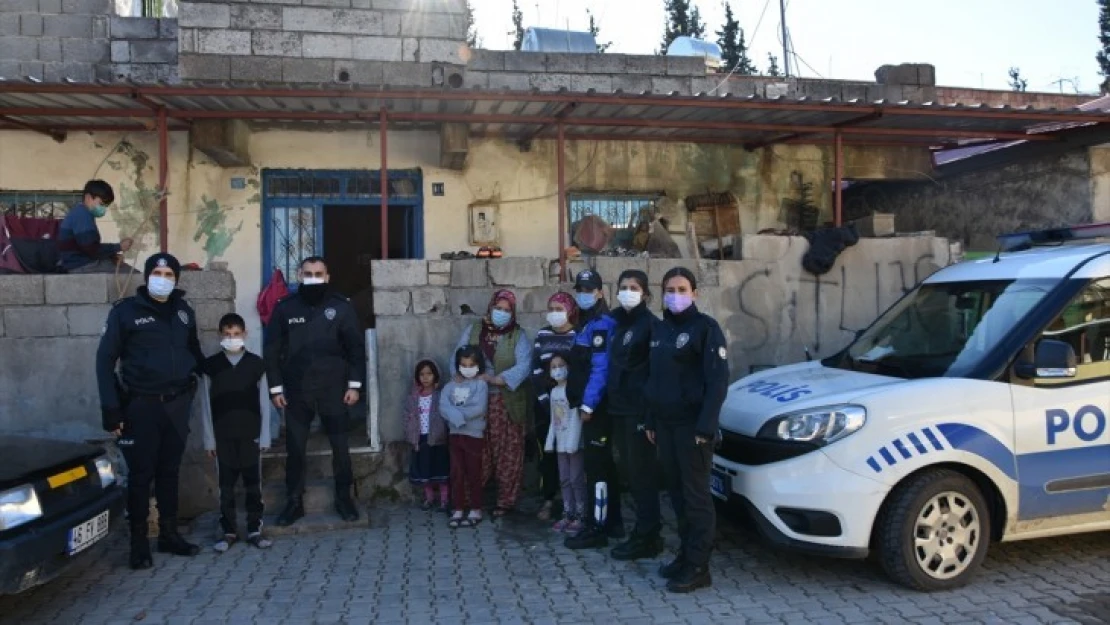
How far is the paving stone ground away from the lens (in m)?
4.48

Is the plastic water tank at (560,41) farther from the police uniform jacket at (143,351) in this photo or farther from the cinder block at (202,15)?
the police uniform jacket at (143,351)

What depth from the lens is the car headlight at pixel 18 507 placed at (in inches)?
161

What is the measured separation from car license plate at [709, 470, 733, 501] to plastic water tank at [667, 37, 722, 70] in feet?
20.5

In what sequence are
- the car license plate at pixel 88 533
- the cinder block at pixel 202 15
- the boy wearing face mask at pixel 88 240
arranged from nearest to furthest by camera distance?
1. the car license plate at pixel 88 533
2. the boy wearing face mask at pixel 88 240
3. the cinder block at pixel 202 15

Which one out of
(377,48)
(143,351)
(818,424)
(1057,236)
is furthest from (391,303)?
(1057,236)

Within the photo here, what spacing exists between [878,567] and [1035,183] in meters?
6.34

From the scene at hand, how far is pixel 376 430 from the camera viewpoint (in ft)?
22.3

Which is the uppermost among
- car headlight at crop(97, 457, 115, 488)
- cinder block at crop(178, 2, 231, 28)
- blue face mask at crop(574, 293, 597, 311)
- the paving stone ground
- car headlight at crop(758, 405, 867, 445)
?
cinder block at crop(178, 2, 231, 28)

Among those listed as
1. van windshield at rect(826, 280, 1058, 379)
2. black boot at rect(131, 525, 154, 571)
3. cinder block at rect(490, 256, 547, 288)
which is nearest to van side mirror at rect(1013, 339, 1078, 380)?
van windshield at rect(826, 280, 1058, 379)

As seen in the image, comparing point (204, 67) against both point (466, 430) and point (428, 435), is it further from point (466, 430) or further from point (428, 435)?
point (466, 430)

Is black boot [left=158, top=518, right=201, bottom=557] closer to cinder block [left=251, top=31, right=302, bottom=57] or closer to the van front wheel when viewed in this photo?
the van front wheel

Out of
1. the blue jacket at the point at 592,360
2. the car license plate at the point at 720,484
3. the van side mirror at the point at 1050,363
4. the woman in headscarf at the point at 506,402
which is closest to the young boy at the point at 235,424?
the woman in headscarf at the point at 506,402

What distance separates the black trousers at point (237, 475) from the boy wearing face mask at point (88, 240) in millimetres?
1882

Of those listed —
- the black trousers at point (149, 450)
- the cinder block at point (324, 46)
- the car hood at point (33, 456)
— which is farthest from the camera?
the cinder block at point (324, 46)
